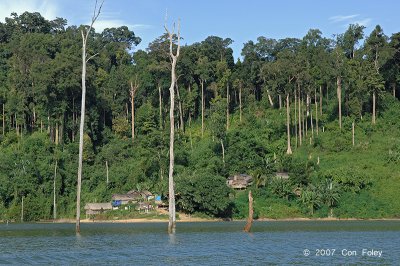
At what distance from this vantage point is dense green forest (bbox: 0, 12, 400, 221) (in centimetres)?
6844

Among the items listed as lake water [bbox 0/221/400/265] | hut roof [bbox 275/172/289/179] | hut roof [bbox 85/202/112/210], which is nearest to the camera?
lake water [bbox 0/221/400/265]

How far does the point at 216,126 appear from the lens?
257ft

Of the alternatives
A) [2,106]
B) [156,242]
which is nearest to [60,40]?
[2,106]

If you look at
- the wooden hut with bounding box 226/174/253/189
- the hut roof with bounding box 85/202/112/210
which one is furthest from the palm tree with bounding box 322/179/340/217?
the hut roof with bounding box 85/202/112/210

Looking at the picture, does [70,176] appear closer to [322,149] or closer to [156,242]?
[322,149]

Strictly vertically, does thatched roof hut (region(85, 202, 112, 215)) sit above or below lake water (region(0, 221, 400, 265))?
below

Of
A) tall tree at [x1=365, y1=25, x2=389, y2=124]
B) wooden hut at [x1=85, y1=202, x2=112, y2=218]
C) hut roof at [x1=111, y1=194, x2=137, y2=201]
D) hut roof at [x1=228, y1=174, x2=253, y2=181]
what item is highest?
tall tree at [x1=365, y1=25, x2=389, y2=124]

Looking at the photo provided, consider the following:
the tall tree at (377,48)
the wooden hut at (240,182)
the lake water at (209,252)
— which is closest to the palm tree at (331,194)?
the wooden hut at (240,182)

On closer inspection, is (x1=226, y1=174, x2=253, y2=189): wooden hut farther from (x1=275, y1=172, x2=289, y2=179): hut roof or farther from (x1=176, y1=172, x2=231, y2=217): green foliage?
(x1=176, y1=172, x2=231, y2=217): green foliage

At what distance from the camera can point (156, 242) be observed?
33875mm

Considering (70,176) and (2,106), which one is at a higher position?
(2,106)

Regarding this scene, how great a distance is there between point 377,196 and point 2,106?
55439 mm

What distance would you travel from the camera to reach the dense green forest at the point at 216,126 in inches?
2694

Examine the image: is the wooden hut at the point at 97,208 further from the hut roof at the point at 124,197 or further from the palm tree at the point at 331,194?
the palm tree at the point at 331,194
